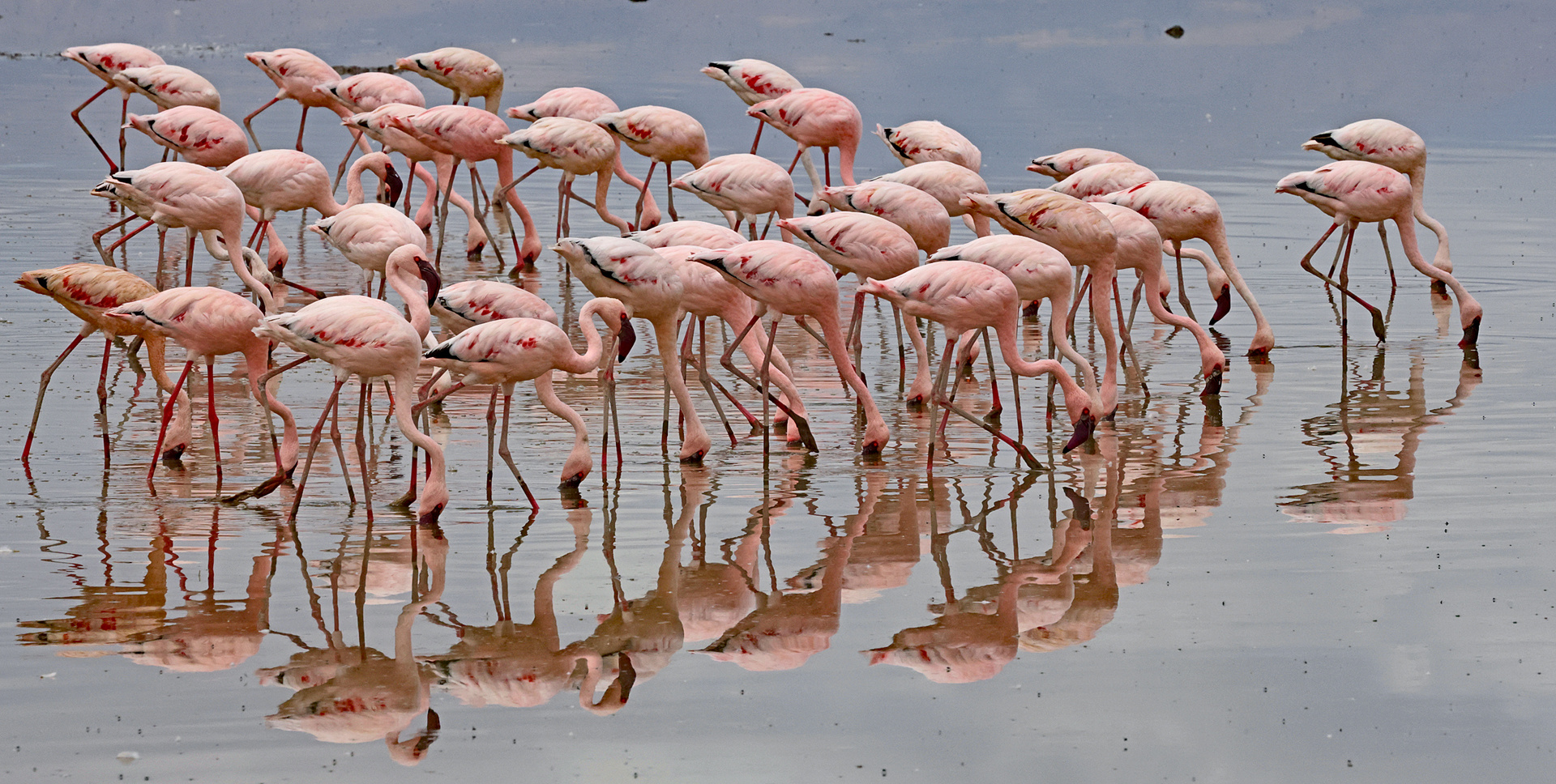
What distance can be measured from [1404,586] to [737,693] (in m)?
2.81

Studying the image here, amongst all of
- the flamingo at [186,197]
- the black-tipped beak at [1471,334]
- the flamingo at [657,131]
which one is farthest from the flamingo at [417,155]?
the black-tipped beak at [1471,334]

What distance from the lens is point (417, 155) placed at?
14820 mm

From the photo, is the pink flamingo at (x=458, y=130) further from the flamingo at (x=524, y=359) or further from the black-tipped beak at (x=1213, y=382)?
the black-tipped beak at (x=1213, y=382)

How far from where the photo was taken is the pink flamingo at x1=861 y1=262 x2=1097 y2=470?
8.99m

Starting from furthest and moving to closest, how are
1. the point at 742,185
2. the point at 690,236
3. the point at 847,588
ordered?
the point at 742,185 < the point at 690,236 < the point at 847,588

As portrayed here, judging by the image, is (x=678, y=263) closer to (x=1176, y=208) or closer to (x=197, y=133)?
(x=1176, y=208)

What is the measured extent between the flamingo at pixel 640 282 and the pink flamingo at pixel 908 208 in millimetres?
1998

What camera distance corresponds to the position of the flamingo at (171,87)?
1501 centimetres

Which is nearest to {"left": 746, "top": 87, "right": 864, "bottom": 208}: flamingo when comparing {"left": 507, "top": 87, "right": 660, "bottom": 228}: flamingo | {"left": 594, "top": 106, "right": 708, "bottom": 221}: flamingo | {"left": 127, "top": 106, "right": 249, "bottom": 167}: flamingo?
{"left": 594, "top": 106, "right": 708, "bottom": 221}: flamingo

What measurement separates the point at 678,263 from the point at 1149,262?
321cm

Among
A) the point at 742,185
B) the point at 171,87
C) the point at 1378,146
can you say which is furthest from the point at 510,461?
the point at 171,87

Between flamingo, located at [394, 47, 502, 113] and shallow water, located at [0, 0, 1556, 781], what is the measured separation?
284 centimetres

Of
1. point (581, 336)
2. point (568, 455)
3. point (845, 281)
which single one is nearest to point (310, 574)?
point (568, 455)

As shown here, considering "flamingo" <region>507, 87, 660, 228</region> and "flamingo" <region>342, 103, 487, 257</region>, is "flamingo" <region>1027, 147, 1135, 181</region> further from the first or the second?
"flamingo" <region>342, 103, 487, 257</region>
